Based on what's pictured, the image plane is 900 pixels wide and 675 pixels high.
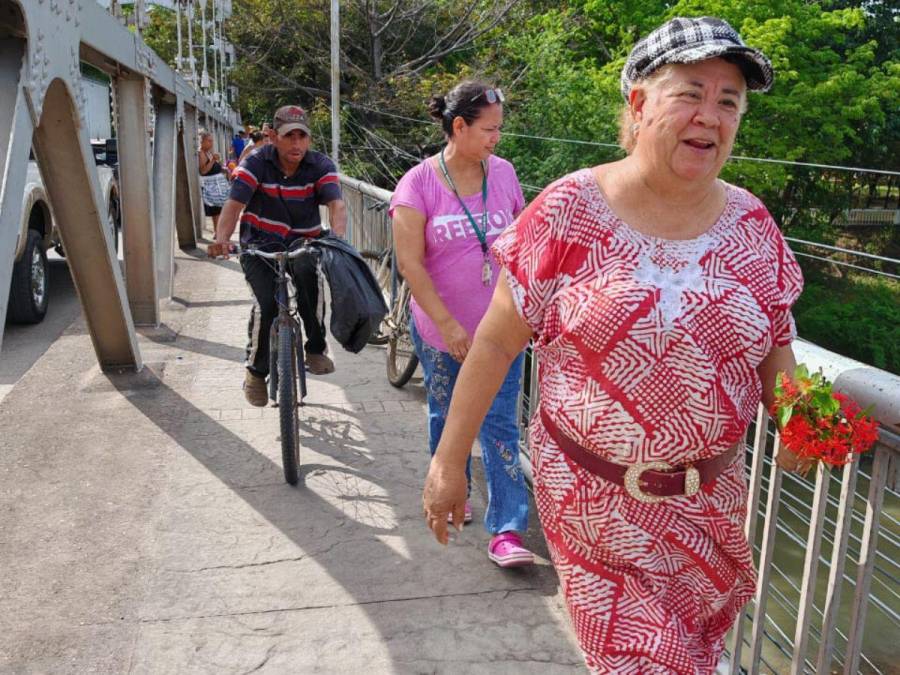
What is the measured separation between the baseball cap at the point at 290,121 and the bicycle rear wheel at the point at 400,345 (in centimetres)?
159

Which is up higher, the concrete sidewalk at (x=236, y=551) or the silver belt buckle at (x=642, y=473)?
the silver belt buckle at (x=642, y=473)

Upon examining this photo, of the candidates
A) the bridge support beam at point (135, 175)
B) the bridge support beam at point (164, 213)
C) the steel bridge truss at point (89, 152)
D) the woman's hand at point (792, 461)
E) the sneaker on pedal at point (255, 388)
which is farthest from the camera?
the bridge support beam at point (164, 213)

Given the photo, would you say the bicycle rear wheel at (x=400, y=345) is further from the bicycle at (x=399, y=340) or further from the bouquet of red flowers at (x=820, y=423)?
the bouquet of red flowers at (x=820, y=423)

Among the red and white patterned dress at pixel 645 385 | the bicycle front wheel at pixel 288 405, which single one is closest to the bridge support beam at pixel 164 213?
the bicycle front wheel at pixel 288 405

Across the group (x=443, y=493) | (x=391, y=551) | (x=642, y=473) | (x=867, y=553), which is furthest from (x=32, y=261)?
(x=867, y=553)

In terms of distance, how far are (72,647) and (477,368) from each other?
6.69 feet

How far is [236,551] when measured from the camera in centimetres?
409

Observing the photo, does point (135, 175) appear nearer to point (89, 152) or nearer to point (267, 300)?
point (89, 152)

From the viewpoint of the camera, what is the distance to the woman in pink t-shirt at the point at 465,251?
3783mm

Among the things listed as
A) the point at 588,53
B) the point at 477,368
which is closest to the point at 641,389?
the point at 477,368

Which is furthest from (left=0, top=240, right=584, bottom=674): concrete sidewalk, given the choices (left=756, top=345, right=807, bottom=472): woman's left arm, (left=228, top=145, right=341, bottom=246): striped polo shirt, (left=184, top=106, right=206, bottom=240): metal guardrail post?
(left=184, top=106, right=206, bottom=240): metal guardrail post

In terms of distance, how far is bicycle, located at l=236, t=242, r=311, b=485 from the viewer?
186 inches

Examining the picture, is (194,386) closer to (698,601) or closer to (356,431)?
(356,431)

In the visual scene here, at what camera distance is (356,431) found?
568 centimetres
